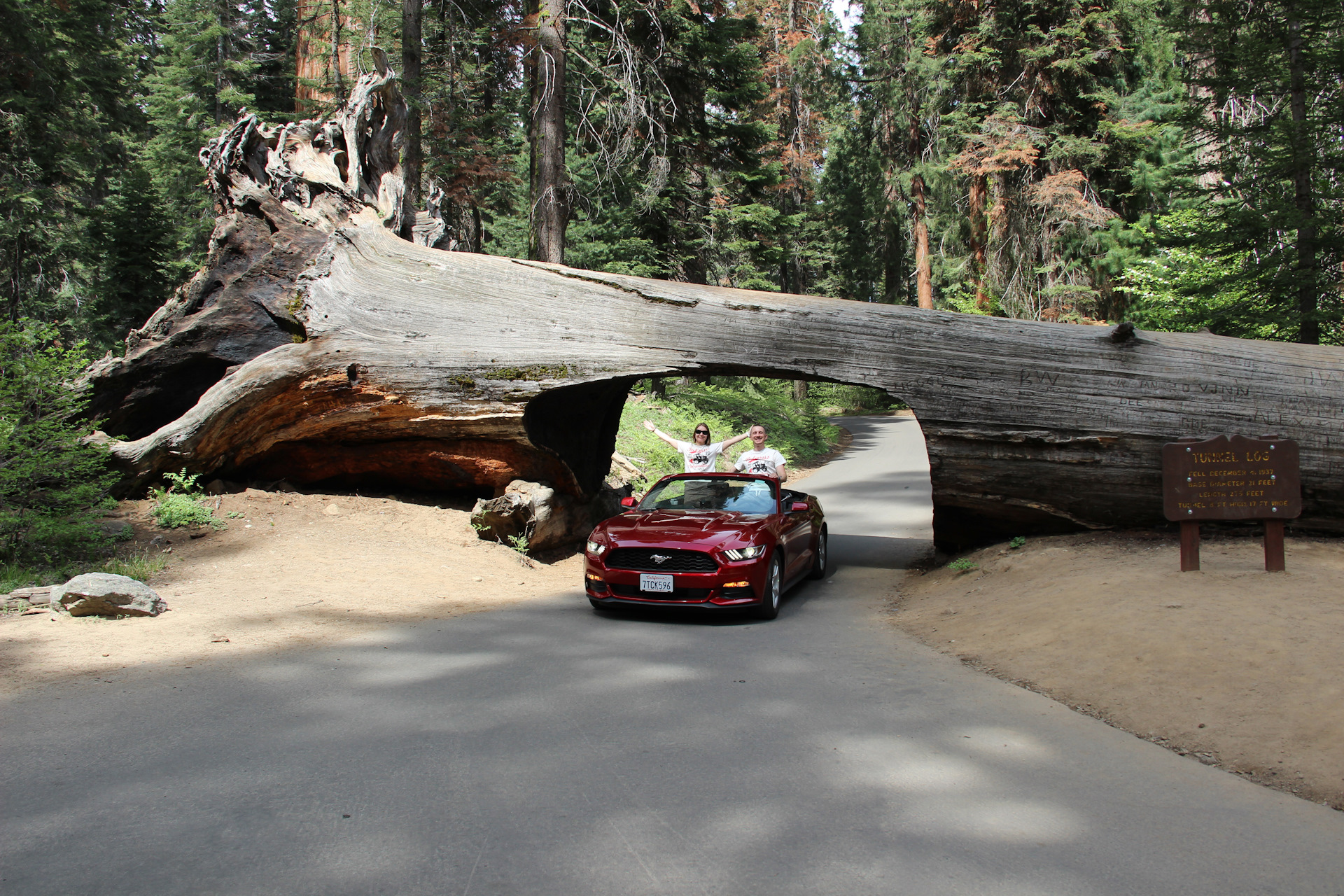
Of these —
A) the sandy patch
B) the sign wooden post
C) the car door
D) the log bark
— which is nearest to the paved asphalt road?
the sandy patch

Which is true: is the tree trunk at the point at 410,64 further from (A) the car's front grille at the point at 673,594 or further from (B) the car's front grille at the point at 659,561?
(A) the car's front grille at the point at 673,594

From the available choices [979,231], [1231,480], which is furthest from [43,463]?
[979,231]

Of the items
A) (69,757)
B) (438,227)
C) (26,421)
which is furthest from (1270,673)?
(438,227)

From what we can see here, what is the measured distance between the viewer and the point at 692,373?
33.0 feet

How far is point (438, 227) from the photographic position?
1295cm

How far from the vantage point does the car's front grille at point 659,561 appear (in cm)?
757

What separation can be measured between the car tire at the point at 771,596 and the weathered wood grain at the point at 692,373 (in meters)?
2.58

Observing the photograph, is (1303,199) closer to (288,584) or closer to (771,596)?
(771,596)

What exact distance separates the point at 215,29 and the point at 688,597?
96.0 ft

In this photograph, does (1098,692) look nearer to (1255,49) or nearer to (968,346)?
(968,346)

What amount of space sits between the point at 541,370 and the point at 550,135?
7.51 m

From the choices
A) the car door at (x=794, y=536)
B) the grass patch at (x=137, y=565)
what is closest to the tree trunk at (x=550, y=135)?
the car door at (x=794, y=536)

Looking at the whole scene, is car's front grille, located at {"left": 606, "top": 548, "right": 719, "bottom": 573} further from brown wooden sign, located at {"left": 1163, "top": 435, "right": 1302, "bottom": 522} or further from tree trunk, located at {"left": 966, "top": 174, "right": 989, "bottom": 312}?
tree trunk, located at {"left": 966, "top": 174, "right": 989, "bottom": 312}

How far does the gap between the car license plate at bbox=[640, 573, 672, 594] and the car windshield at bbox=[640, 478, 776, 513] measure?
1367mm
